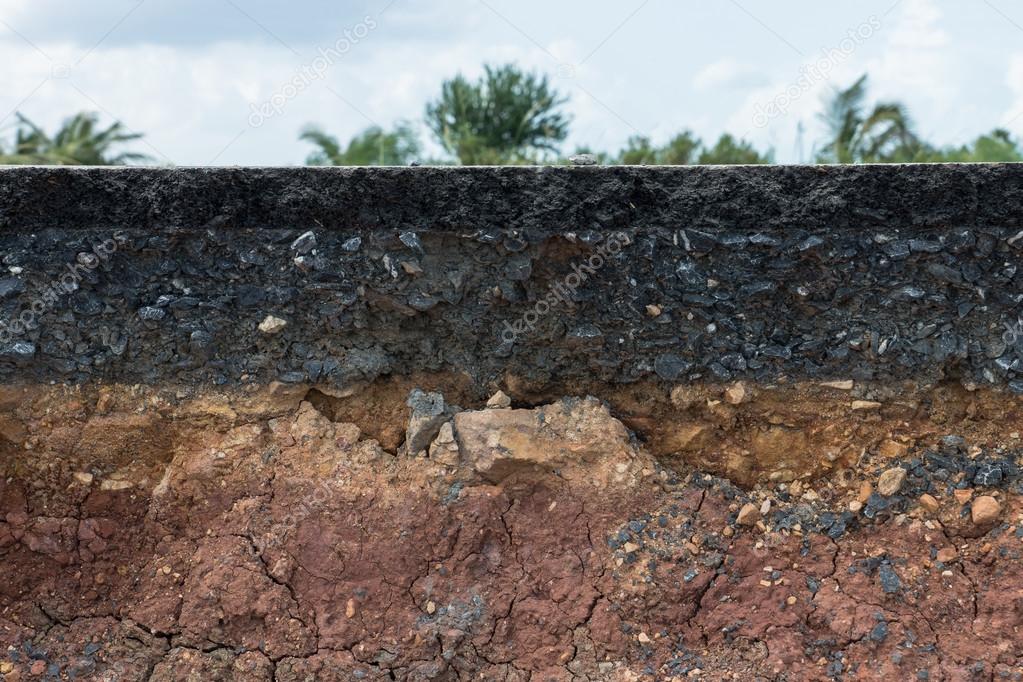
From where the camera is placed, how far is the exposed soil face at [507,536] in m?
2.50

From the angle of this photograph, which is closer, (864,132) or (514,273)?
(514,273)

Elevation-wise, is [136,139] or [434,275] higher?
[136,139]

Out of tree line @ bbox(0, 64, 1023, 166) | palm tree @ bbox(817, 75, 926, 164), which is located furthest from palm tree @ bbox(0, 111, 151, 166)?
palm tree @ bbox(817, 75, 926, 164)

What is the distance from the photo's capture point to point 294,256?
103 inches

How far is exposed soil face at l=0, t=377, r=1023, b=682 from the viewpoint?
2.50 m

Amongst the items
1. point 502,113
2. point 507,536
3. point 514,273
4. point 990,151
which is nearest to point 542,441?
point 507,536

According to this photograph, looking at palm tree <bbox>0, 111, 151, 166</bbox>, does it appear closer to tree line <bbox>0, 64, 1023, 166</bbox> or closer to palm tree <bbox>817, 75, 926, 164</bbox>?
tree line <bbox>0, 64, 1023, 166</bbox>

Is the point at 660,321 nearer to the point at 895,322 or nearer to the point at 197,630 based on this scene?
the point at 895,322

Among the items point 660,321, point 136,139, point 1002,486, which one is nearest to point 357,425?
point 660,321

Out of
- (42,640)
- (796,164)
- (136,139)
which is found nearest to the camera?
(796,164)

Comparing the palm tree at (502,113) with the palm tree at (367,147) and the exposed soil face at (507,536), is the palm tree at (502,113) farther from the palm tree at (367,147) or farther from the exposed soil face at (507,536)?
the exposed soil face at (507,536)

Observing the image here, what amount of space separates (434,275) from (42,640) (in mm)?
1613

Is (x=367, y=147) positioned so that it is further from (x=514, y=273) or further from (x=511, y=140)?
(x=514, y=273)

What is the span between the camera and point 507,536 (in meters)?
2.63
